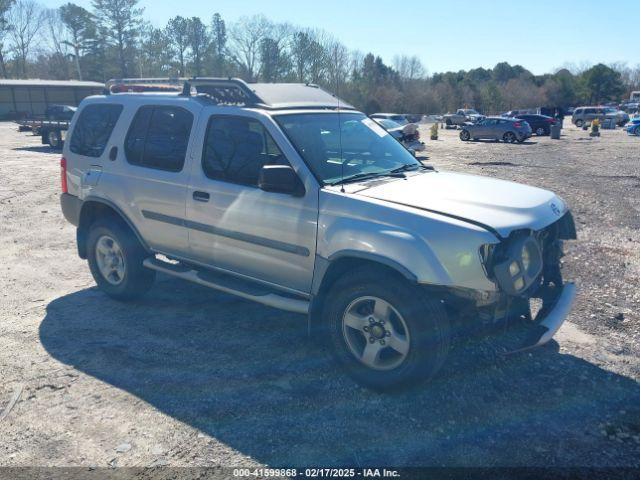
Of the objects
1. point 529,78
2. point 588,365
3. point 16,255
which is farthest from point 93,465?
point 529,78

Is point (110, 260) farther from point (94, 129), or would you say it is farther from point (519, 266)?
point (519, 266)

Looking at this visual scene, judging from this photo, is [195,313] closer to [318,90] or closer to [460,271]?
[318,90]

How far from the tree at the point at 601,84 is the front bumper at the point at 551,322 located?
90.8 m

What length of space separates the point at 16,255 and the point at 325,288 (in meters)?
5.36

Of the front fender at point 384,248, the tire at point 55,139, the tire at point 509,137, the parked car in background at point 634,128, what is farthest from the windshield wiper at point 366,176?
the parked car in background at point 634,128

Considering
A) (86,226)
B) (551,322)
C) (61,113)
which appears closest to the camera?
(551,322)

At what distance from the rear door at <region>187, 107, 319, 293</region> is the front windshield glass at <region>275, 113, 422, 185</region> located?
140mm

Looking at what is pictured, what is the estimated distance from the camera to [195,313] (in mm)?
5332

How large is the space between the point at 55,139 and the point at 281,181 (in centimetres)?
2275

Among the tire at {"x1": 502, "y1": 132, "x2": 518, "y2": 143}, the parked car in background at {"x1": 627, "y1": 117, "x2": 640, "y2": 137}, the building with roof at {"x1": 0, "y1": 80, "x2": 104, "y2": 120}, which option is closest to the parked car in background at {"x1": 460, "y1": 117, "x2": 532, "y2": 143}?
the tire at {"x1": 502, "y1": 132, "x2": 518, "y2": 143}

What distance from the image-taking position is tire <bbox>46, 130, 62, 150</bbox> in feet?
75.8

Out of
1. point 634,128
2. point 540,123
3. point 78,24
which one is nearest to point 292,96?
point 540,123

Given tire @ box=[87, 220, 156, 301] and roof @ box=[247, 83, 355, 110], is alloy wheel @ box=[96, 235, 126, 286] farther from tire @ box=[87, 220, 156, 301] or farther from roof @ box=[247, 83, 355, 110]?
roof @ box=[247, 83, 355, 110]

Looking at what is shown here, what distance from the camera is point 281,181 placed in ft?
12.8
